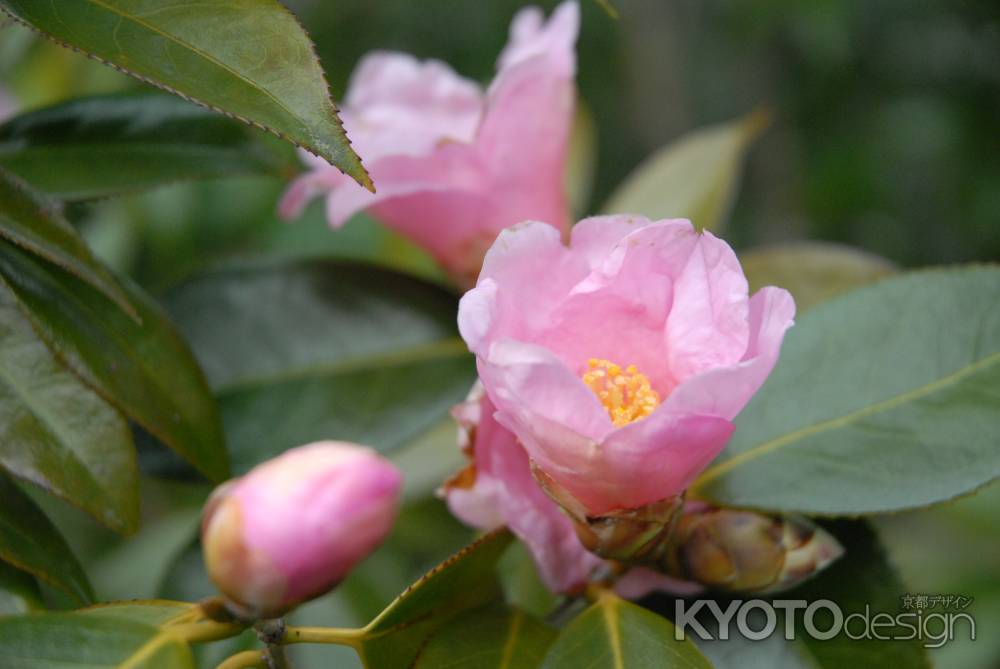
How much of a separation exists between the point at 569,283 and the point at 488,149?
0.20 metres

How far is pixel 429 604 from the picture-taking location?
0.51 metres

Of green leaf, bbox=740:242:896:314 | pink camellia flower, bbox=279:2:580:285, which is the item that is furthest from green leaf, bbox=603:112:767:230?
pink camellia flower, bbox=279:2:580:285

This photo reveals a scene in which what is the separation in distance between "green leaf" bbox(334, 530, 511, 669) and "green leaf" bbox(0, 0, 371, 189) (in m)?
0.19

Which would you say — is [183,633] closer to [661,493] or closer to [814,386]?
[661,493]

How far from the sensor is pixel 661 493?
500 millimetres

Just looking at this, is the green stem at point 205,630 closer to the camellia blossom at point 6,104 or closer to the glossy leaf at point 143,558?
the glossy leaf at point 143,558

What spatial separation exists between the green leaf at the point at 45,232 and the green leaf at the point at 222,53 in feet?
0.25

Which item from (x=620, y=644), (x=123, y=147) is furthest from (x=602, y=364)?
(x=123, y=147)

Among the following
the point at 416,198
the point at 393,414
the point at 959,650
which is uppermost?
the point at 416,198

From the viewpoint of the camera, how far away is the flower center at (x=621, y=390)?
21.8 inches

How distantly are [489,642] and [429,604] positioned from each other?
4cm

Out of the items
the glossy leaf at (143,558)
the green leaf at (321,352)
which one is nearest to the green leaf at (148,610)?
the green leaf at (321,352)

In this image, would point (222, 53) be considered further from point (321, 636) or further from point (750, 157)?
point (750, 157)

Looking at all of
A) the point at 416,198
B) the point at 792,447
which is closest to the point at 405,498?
the point at 416,198
